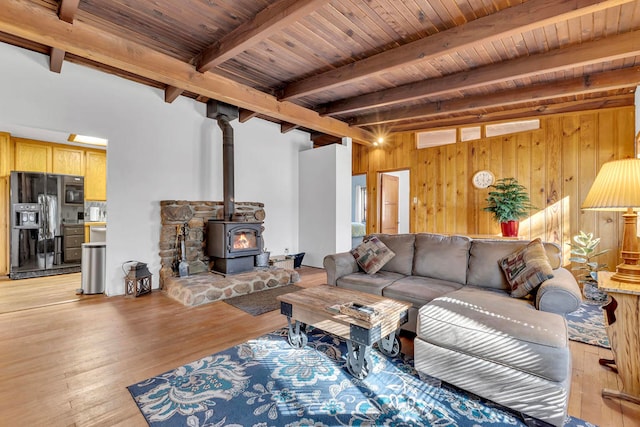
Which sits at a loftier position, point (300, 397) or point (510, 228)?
point (510, 228)

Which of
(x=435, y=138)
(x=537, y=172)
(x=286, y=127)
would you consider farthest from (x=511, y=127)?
(x=286, y=127)

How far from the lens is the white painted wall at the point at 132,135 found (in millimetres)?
3307

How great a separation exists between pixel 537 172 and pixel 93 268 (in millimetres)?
6693

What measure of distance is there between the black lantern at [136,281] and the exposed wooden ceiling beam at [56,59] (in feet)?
8.16

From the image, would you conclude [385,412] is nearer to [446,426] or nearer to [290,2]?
[446,426]

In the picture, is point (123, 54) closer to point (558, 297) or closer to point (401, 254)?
point (401, 254)

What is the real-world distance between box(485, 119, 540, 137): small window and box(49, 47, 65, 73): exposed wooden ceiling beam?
6.04 metres

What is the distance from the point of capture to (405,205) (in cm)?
839

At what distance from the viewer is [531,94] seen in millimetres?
3910

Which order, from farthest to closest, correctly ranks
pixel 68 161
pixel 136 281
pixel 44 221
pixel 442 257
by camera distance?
pixel 68 161 < pixel 44 221 < pixel 136 281 < pixel 442 257

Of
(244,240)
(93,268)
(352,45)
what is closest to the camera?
(352,45)

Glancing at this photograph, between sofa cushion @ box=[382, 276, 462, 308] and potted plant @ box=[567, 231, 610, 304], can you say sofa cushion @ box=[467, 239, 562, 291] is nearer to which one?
sofa cushion @ box=[382, 276, 462, 308]

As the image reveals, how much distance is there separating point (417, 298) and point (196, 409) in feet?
5.92

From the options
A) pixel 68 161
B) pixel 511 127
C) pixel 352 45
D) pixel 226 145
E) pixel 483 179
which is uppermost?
pixel 352 45
